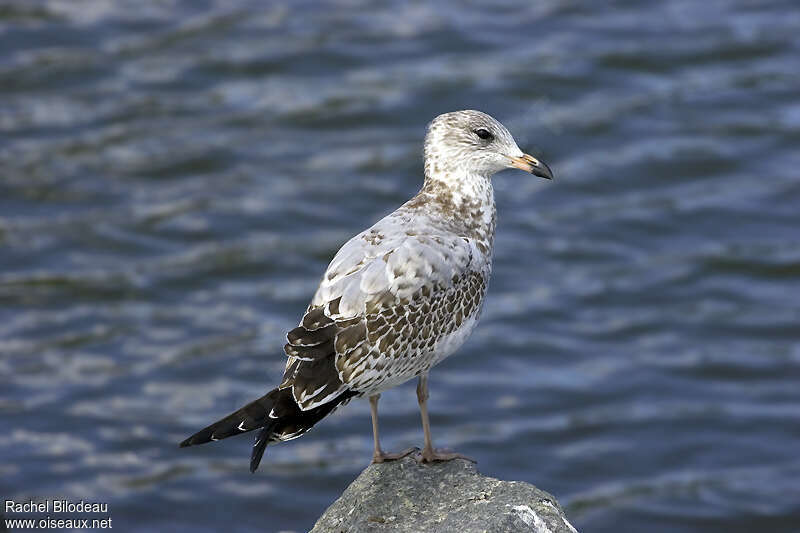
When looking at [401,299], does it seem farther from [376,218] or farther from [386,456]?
[376,218]

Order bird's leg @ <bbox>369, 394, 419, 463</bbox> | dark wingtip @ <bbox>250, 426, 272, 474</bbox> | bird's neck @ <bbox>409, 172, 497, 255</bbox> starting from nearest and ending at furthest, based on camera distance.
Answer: dark wingtip @ <bbox>250, 426, 272, 474</bbox> → bird's leg @ <bbox>369, 394, 419, 463</bbox> → bird's neck @ <bbox>409, 172, 497, 255</bbox>

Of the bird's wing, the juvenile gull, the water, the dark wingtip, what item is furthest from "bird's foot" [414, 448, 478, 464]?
the water

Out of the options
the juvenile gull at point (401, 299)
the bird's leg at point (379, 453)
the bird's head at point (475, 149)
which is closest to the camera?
the juvenile gull at point (401, 299)

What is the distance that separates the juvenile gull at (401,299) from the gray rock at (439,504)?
17 cm

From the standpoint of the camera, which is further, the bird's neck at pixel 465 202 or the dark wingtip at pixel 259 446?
the bird's neck at pixel 465 202

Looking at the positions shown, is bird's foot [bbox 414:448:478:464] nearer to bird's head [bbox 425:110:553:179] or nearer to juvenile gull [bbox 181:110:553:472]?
juvenile gull [bbox 181:110:553:472]

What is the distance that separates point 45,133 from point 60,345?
16.1ft

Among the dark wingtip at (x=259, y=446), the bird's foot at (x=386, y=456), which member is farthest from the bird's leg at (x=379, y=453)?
the dark wingtip at (x=259, y=446)

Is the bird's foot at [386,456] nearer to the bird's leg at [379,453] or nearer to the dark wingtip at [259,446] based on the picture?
the bird's leg at [379,453]

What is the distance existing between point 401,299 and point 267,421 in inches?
40.6

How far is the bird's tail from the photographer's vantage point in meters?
7.11

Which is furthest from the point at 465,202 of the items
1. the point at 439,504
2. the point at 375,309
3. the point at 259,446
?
the point at 259,446

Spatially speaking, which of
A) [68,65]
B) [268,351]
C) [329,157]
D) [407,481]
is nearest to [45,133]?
[68,65]

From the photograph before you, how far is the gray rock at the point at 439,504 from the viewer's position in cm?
717
